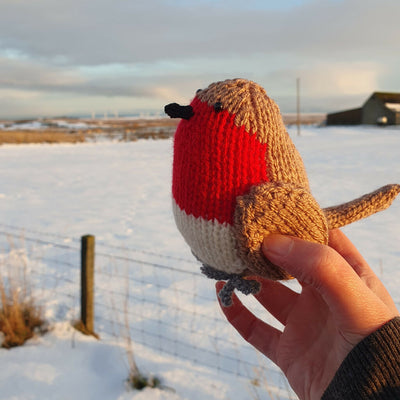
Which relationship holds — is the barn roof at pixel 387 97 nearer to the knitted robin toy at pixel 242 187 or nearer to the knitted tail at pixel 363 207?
the knitted tail at pixel 363 207

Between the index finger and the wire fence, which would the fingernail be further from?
the wire fence

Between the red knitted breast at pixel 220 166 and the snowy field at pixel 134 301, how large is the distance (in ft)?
0.96

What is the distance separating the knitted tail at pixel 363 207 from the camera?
3.41ft

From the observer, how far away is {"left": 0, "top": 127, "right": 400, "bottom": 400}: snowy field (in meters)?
2.61

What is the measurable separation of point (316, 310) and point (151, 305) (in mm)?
2428

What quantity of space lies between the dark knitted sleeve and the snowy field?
2.84 ft

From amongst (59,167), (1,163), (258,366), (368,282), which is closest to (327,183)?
(258,366)

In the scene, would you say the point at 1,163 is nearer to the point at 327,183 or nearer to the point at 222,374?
the point at 327,183

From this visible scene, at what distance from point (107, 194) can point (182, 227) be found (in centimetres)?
705

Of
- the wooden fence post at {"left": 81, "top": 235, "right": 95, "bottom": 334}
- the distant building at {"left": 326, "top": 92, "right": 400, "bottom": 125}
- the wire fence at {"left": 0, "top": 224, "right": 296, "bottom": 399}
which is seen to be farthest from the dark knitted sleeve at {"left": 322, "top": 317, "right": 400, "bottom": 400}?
the distant building at {"left": 326, "top": 92, "right": 400, "bottom": 125}

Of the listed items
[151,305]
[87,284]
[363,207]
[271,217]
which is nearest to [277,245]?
[271,217]

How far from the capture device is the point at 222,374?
8.87 ft

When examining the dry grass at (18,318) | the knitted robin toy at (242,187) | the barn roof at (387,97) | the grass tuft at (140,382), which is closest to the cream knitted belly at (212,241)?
the knitted robin toy at (242,187)

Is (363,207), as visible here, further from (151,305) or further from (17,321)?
(17,321)
